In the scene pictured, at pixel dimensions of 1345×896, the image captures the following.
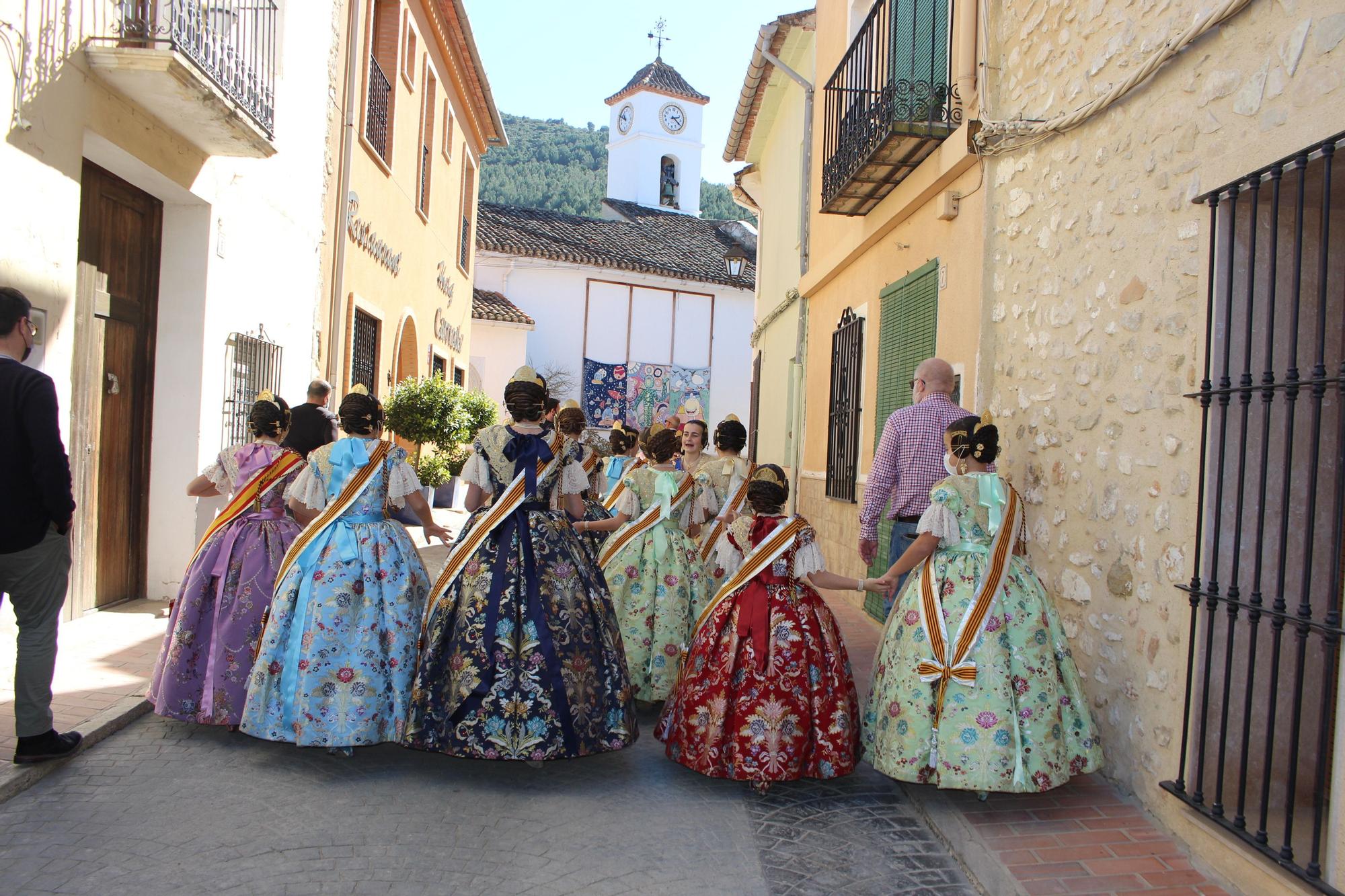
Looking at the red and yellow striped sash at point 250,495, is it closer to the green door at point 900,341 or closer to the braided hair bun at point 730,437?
the braided hair bun at point 730,437

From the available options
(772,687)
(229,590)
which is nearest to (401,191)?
(229,590)

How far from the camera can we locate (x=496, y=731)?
4398 mm

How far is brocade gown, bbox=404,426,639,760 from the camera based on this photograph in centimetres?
443

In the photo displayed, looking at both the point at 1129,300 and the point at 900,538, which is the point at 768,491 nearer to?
the point at 900,538

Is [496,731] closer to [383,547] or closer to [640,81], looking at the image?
[383,547]

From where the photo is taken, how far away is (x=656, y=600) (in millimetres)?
5934

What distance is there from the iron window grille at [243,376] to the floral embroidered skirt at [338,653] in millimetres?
4157

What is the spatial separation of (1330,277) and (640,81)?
4407cm

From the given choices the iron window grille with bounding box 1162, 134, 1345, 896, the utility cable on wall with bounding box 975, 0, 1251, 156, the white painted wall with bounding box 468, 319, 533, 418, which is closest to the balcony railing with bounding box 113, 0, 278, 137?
the utility cable on wall with bounding box 975, 0, 1251, 156

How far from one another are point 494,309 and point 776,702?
24.0 meters

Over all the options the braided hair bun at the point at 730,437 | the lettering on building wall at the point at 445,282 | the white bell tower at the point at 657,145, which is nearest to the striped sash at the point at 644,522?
the braided hair bun at the point at 730,437

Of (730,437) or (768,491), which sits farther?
(730,437)

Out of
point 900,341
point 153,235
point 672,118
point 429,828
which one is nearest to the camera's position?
point 429,828

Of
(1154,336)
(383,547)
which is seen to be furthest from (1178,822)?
(383,547)
